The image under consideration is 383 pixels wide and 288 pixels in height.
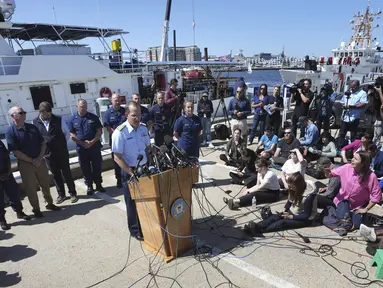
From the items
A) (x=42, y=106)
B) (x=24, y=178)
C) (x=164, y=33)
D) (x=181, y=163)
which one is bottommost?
(x=24, y=178)

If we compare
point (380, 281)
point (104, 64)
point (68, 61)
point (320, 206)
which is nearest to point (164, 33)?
point (104, 64)

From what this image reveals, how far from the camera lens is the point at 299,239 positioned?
11.4 ft

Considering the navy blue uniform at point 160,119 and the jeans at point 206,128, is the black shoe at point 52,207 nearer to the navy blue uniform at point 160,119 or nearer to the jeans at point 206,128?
the navy blue uniform at point 160,119

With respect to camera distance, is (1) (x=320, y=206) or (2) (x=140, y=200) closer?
(2) (x=140, y=200)

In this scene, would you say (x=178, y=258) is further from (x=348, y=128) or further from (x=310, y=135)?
(x=348, y=128)

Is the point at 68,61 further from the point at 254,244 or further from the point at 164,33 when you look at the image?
the point at 254,244

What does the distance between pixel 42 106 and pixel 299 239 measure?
15.1ft

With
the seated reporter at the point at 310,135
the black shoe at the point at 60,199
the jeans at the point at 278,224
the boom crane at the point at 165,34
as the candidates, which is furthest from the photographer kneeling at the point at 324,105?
the boom crane at the point at 165,34

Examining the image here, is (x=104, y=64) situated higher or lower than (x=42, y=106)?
higher

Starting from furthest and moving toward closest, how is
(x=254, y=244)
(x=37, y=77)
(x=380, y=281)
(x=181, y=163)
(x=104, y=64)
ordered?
(x=104, y=64) → (x=37, y=77) → (x=254, y=244) → (x=181, y=163) → (x=380, y=281)

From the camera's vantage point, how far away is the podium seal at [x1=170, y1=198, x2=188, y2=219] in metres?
2.97

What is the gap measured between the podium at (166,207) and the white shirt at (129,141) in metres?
0.48

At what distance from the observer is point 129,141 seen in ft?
10.9

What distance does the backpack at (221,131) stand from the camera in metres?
8.91
